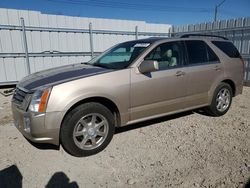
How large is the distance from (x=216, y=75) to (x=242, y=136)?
1.38m

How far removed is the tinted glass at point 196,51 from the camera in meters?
4.51

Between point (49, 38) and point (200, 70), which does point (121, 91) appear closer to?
point (200, 70)

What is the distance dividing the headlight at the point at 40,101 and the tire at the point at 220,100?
347 centimetres

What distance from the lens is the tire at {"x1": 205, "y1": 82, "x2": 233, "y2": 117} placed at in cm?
491

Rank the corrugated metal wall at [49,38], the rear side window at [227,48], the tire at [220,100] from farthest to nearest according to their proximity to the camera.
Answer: the corrugated metal wall at [49,38], the rear side window at [227,48], the tire at [220,100]

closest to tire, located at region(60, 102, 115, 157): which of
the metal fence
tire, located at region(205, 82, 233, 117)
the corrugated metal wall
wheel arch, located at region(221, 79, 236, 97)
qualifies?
tire, located at region(205, 82, 233, 117)

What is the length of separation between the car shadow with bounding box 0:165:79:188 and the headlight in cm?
87

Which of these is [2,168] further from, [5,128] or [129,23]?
[129,23]

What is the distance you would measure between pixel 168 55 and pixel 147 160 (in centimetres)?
206

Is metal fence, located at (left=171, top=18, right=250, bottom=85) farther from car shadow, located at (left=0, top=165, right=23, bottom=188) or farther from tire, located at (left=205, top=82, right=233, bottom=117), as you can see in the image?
car shadow, located at (left=0, top=165, right=23, bottom=188)

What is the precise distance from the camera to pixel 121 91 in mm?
3600

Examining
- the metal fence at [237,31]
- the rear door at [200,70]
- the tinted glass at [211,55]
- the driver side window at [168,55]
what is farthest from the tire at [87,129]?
the metal fence at [237,31]

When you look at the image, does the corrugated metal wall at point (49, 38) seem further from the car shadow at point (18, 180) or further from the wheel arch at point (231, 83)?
the car shadow at point (18, 180)

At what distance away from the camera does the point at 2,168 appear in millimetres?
3135
